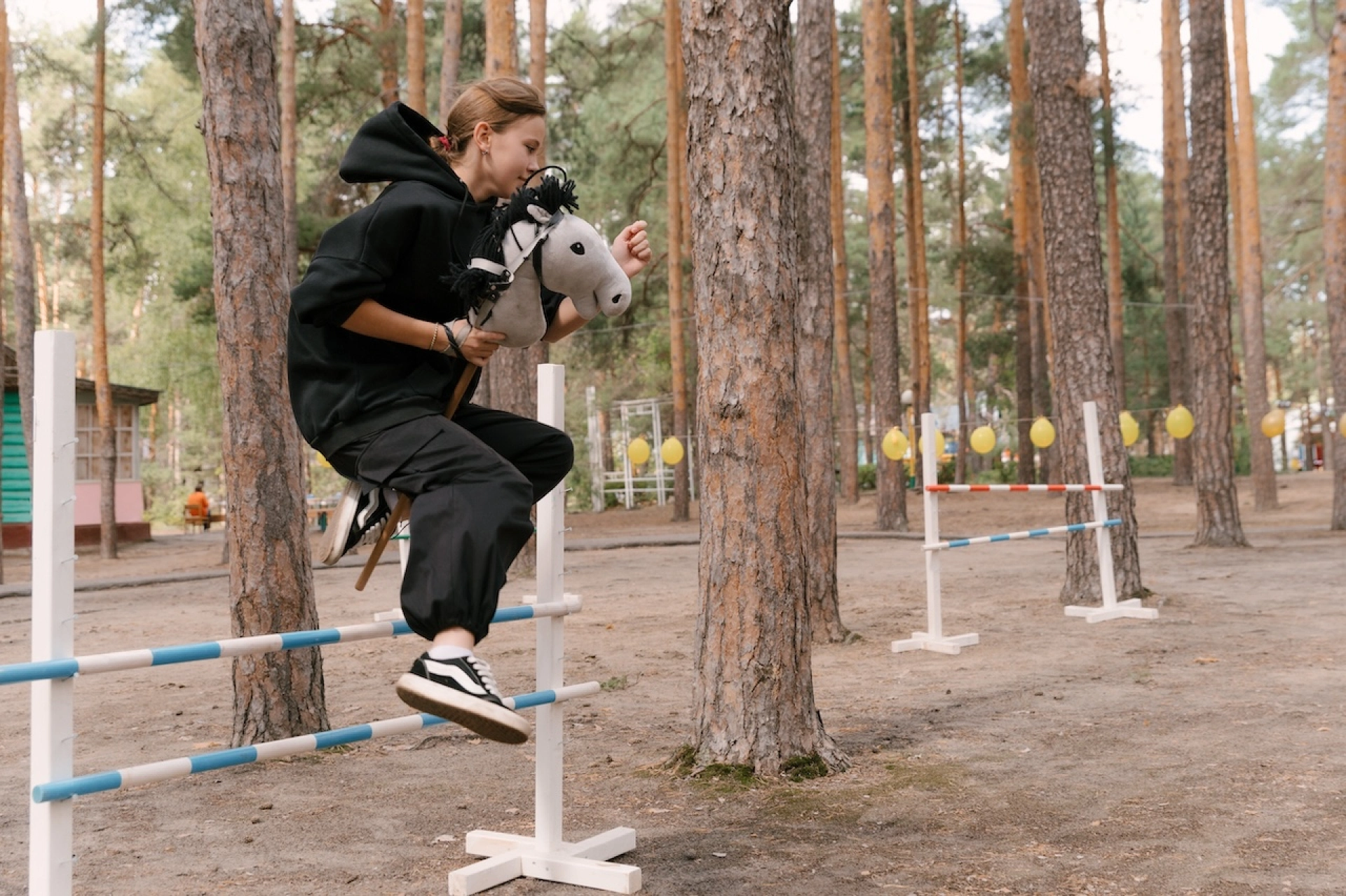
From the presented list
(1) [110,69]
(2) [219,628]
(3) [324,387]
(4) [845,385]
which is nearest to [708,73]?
(3) [324,387]

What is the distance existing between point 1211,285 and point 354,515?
43.5ft

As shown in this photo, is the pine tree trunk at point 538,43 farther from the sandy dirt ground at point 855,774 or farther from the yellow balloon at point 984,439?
the sandy dirt ground at point 855,774

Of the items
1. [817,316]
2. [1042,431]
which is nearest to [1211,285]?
[1042,431]

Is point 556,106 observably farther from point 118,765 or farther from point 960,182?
point 118,765

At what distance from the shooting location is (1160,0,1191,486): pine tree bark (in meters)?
22.8

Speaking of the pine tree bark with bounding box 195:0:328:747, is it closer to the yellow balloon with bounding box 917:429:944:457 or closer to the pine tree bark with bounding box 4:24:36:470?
the yellow balloon with bounding box 917:429:944:457

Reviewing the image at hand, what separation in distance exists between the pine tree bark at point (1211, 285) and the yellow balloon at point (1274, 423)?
2.21 metres

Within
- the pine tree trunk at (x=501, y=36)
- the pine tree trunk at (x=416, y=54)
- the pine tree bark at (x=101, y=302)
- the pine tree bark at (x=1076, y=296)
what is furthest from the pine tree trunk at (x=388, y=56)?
the pine tree bark at (x=1076, y=296)

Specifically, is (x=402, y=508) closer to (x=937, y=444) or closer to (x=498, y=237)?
(x=498, y=237)

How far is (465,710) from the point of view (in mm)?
2699

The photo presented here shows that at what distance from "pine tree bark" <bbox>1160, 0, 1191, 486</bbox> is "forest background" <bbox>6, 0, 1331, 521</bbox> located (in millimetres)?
1846

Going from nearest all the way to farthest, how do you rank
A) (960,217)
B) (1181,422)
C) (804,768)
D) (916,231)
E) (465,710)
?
(465,710) → (804,768) → (1181,422) → (916,231) → (960,217)

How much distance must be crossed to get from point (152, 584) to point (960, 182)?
19990 mm

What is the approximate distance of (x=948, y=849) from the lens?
3998 mm
